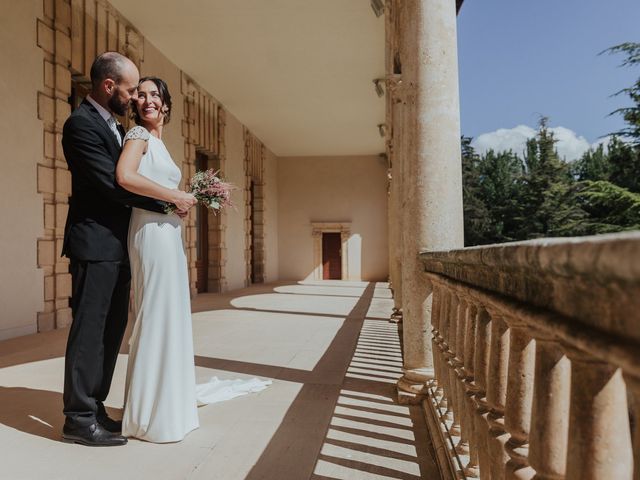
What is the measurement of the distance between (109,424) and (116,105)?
1602 mm

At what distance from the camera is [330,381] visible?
352 centimetres

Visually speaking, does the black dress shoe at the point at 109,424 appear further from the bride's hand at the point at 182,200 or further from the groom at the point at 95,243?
the bride's hand at the point at 182,200

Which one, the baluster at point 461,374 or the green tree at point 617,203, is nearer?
the baluster at point 461,374

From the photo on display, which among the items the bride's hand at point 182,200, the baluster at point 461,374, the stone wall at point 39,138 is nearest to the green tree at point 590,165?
the stone wall at point 39,138

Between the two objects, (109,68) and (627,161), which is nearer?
(109,68)

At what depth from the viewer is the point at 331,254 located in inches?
807

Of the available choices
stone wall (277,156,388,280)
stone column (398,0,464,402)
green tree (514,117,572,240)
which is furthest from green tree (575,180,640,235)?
green tree (514,117,572,240)

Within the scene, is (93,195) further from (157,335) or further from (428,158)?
(428,158)

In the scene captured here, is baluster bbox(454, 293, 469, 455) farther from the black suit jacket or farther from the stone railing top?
the black suit jacket

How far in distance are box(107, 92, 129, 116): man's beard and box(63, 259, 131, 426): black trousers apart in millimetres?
778

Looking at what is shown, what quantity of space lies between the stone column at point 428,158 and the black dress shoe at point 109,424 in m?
1.65

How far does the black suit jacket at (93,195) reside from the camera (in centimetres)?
227

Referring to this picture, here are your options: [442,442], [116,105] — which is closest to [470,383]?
[442,442]

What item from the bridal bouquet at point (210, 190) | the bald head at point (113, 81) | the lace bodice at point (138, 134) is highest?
the bald head at point (113, 81)
